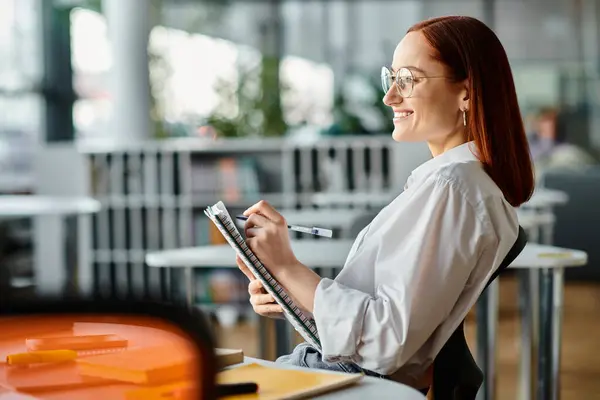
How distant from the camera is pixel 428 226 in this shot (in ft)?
4.29

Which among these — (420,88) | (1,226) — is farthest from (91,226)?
(420,88)

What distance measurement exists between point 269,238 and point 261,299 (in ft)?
0.50

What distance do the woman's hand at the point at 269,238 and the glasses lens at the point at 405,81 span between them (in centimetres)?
29

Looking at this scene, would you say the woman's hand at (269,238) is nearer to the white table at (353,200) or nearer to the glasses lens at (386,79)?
the glasses lens at (386,79)

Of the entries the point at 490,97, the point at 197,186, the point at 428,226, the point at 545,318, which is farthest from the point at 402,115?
the point at 197,186

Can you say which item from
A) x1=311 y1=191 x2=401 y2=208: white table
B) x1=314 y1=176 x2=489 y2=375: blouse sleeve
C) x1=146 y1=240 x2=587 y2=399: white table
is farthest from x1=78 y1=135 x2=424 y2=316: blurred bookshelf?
x1=314 y1=176 x2=489 y2=375: blouse sleeve

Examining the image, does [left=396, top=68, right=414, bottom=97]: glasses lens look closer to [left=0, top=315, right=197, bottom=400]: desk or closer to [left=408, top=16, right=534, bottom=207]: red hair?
[left=408, top=16, right=534, bottom=207]: red hair

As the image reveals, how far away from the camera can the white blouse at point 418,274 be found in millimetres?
1274

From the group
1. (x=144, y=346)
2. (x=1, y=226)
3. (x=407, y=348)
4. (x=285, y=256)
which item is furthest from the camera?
(x=1, y=226)

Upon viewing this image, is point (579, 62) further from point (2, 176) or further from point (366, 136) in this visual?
point (2, 176)

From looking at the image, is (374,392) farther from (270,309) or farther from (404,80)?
(404,80)

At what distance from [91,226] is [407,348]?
220 inches

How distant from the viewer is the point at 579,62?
33.0 feet

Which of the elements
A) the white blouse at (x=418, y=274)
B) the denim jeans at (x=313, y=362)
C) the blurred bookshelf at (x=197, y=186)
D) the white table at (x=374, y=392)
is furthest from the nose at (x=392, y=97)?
the blurred bookshelf at (x=197, y=186)
